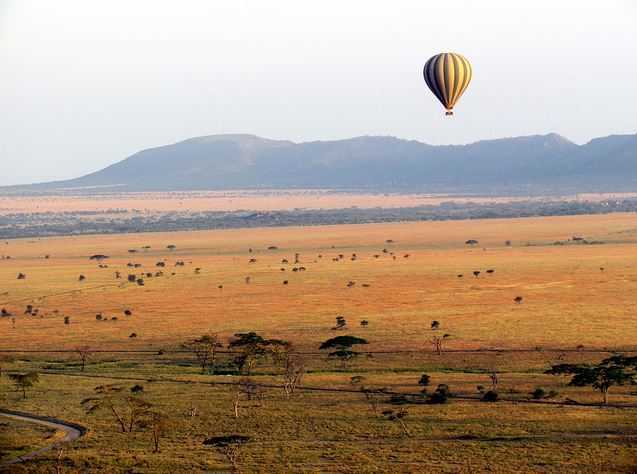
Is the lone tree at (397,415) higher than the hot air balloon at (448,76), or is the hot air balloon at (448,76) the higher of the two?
the hot air balloon at (448,76)

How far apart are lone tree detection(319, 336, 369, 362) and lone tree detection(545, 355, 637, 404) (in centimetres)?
995

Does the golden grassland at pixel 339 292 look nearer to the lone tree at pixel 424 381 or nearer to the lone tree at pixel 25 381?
the lone tree at pixel 424 381

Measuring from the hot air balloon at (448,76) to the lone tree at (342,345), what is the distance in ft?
46.8

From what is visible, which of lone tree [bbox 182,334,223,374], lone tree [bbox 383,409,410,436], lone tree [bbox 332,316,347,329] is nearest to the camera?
lone tree [bbox 383,409,410,436]

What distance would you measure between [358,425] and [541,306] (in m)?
39.3

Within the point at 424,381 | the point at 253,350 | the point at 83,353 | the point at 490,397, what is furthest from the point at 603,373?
the point at 83,353

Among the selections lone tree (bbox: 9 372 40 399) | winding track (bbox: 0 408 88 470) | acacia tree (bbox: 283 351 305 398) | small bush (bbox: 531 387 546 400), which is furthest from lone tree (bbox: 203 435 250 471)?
small bush (bbox: 531 387 546 400)

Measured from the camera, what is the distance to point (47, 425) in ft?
138

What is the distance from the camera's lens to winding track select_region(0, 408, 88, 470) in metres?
36.5

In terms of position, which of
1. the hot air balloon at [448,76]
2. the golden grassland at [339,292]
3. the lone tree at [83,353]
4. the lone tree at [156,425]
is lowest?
the golden grassland at [339,292]

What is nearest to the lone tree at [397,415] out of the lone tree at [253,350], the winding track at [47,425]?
the lone tree at [253,350]

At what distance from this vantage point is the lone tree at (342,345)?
55.8 metres

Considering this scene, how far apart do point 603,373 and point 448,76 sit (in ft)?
78.6

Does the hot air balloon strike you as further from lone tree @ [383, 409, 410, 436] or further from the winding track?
the winding track
